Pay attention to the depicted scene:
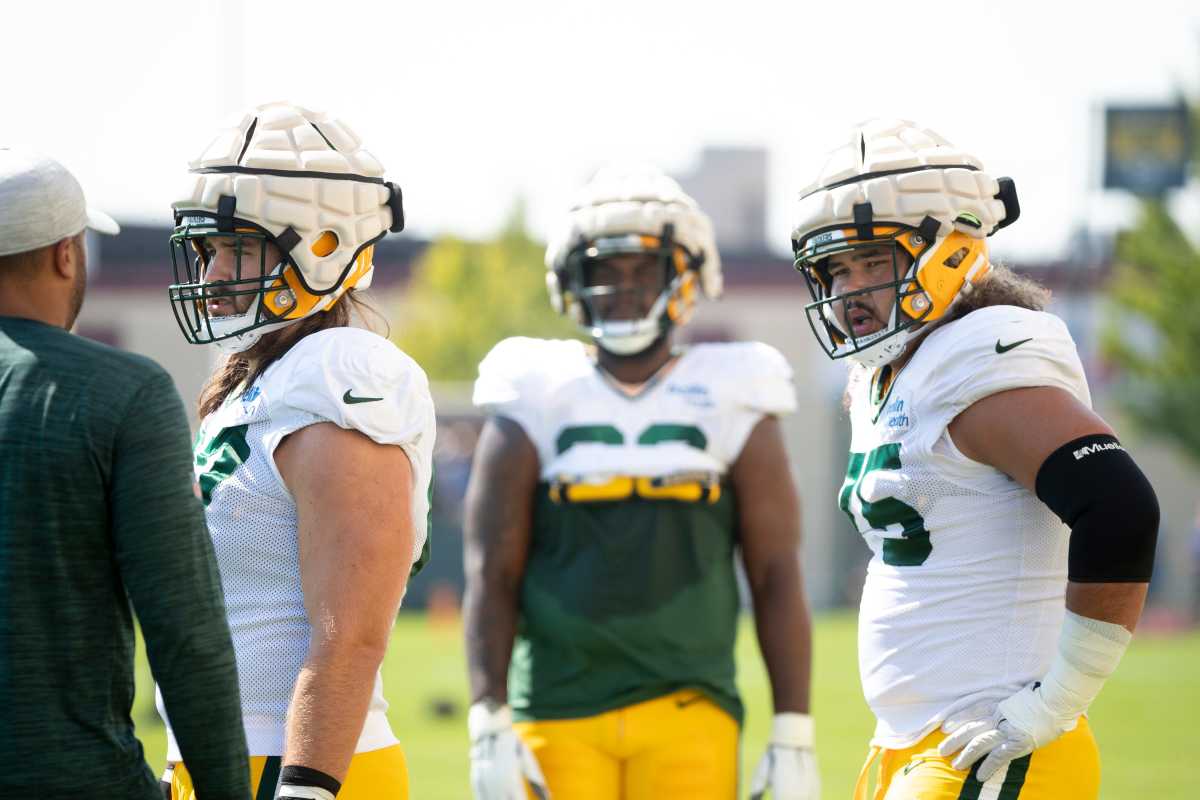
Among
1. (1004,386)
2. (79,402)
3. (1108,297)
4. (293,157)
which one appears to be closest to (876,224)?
(1004,386)

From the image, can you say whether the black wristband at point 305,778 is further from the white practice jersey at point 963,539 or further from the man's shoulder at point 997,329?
the man's shoulder at point 997,329

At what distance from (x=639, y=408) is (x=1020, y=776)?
159 centimetres

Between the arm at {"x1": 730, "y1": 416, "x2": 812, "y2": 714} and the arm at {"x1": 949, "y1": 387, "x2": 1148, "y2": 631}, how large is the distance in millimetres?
1245

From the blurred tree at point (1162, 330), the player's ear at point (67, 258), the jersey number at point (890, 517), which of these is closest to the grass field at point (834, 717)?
the jersey number at point (890, 517)

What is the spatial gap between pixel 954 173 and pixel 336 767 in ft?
5.50

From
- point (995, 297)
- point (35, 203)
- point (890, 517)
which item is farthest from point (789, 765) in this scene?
point (35, 203)

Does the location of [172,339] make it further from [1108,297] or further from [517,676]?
[517,676]

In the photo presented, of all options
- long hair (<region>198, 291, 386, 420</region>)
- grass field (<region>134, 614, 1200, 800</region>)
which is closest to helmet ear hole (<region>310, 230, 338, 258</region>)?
long hair (<region>198, 291, 386, 420</region>)

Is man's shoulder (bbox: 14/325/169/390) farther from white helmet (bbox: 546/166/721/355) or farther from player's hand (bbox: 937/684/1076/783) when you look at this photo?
white helmet (bbox: 546/166/721/355)

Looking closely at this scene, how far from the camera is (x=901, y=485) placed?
9.67 ft

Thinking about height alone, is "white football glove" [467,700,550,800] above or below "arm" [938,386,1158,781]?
below

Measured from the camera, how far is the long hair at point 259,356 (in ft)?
9.16

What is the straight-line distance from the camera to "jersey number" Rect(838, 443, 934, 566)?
296cm

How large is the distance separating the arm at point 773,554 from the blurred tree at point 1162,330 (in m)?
20.0
